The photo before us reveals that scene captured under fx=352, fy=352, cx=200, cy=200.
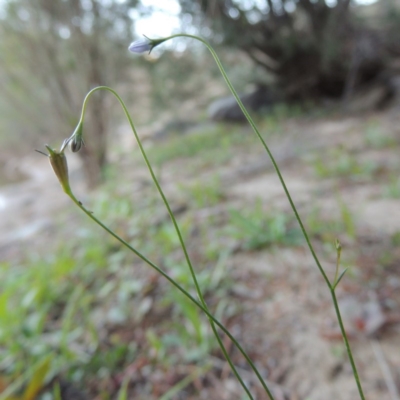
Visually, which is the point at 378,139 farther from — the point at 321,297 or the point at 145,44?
the point at 145,44

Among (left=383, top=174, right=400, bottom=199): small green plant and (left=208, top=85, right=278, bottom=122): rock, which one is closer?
(left=383, top=174, right=400, bottom=199): small green plant

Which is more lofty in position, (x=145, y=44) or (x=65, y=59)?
(x=65, y=59)

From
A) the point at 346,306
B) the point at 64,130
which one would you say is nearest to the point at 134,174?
the point at 64,130

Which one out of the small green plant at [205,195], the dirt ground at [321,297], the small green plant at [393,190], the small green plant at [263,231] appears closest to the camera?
the dirt ground at [321,297]

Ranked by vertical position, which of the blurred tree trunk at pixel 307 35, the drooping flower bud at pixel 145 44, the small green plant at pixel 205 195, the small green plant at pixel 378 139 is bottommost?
the drooping flower bud at pixel 145 44

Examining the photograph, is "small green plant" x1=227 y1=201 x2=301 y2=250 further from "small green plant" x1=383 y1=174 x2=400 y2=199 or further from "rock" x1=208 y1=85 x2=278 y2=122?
"rock" x1=208 y1=85 x2=278 y2=122

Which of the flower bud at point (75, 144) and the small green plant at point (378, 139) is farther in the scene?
the small green plant at point (378, 139)

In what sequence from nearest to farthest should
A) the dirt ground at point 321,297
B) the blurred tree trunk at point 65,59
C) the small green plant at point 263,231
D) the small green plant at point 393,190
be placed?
the dirt ground at point 321,297, the small green plant at point 263,231, the small green plant at point 393,190, the blurred tree trunk at point 65,59

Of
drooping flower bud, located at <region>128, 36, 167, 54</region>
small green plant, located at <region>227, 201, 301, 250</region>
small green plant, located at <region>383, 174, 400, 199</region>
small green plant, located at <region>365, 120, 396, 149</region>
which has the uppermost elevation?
small green plant, located at <region>365, 120, 396, 149</region>

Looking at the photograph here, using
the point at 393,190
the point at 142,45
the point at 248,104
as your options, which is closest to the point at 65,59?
the point at 248,104

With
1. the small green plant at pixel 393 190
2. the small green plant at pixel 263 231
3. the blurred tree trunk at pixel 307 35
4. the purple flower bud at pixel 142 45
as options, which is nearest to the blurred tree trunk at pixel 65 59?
the blurred tree trunk at pixel 307 35

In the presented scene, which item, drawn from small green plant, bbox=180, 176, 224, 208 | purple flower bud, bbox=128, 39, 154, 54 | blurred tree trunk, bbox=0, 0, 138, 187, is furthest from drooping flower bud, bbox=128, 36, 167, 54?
blurred tree trunk, bbox=0, 0, 138, 187

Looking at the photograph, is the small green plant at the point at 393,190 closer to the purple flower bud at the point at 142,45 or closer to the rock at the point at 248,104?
the purple flower bud at the point at 142,45
